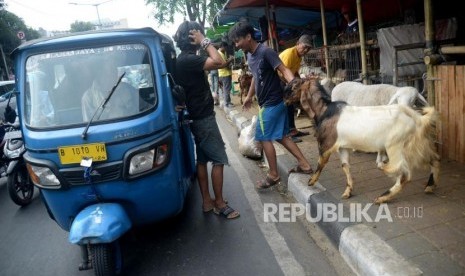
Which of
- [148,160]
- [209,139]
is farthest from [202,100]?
[148,160]

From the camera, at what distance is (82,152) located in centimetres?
305

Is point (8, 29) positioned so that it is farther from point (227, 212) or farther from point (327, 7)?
point (227, 212)

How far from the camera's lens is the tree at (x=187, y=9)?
2436 cm

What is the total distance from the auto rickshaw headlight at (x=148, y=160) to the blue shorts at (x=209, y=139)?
2.62ft

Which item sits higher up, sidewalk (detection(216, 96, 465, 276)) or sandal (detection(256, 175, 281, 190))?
sidewalk (detection(216, 96, 465, 276))

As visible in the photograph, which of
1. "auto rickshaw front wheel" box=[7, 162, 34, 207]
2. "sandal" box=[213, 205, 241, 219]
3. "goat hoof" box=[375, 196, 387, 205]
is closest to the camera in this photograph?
"goat hoof" box=[375, 196, 387, 205]

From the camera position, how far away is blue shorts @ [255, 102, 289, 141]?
445 centimetres

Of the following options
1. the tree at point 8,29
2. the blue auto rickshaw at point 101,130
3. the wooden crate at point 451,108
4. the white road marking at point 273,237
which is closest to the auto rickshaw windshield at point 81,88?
the blue auto rickshaw at point 101,130

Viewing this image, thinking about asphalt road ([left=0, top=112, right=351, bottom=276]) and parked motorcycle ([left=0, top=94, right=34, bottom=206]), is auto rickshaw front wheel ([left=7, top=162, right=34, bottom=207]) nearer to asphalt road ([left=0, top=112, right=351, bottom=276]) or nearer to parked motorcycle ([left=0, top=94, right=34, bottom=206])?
parked motorcycle ([left=0, top=94, right=34, bottom=206])

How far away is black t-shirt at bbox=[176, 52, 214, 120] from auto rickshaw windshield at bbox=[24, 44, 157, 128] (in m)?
0.60

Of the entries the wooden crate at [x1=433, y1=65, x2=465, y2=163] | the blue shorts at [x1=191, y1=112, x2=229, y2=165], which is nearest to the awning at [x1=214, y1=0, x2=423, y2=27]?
the wooden crate at [x1=433, y1=65, x2=465, y2=163]

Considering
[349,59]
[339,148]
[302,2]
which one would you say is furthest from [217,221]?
[302,2]

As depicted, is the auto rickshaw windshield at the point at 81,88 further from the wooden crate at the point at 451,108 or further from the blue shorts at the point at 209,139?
the wooden crate at the point at 451,108

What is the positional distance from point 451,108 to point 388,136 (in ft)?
4.55
